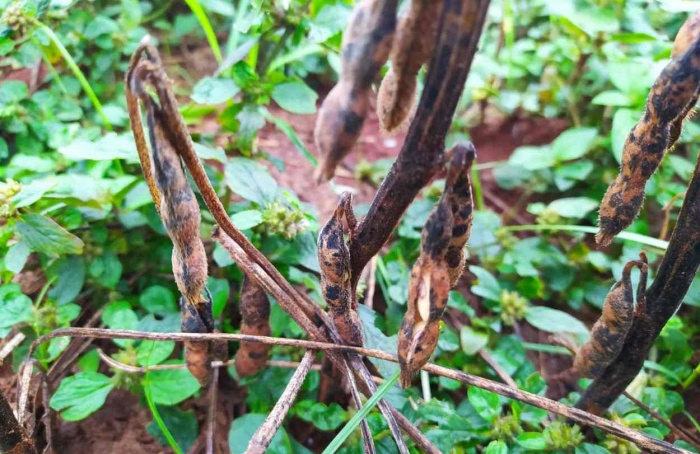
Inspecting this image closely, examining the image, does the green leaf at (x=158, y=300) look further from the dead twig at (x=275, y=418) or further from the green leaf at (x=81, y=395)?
the dead twig at (x=275, y=418)

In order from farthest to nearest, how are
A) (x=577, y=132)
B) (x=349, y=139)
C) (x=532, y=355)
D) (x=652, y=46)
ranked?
(x=652, y=46) → (x=577, y=132) → (x=532, y=355) → (x=349, y=139)

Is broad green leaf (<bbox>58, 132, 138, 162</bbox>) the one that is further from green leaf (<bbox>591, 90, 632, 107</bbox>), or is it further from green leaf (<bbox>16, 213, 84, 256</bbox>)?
green leaf (<bbox>591, 90, 632, 107</bbox>)

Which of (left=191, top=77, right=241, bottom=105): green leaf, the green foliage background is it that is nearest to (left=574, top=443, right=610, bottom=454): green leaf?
the green foliage background

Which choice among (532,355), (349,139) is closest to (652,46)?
(532,355)

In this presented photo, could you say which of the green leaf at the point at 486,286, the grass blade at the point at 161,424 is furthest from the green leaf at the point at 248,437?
the green leaf at the point at 486,286

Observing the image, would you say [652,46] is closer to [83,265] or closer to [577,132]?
[577,132]

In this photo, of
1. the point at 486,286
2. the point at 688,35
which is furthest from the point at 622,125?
the point at 688,35
